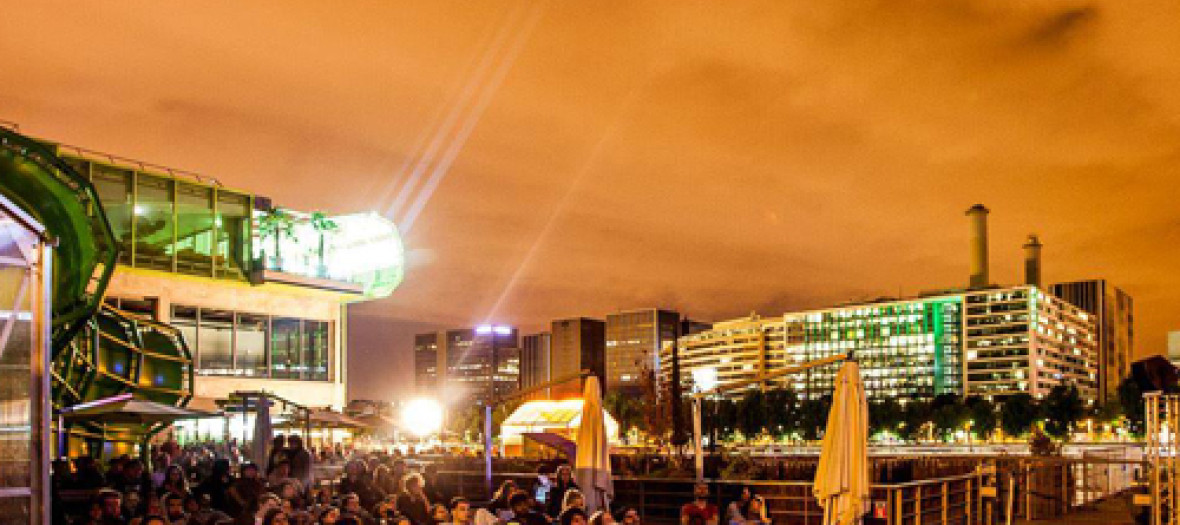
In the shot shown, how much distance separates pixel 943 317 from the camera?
623 ft

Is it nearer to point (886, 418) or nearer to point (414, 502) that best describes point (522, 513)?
point (414, 502)

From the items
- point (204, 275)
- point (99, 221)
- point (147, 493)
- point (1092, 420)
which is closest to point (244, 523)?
point (147, 493)

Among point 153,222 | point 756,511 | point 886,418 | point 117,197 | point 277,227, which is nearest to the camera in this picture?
point 756,511

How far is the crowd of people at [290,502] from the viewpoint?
10977 mm

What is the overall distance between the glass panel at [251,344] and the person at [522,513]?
3263cm

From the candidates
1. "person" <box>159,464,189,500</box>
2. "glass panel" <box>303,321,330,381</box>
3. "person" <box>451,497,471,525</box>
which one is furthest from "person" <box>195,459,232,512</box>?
"glass panel" <box>303,321,330,381</box>

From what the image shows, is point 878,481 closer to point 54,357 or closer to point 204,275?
point 54,357

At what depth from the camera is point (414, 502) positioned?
13070 millimetres

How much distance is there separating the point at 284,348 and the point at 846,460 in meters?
35.3

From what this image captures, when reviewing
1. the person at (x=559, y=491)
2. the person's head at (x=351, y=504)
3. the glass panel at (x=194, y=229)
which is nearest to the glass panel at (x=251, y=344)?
the glass panel at (x=194, y=229)

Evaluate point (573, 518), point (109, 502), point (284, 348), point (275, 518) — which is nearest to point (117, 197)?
point (284, 348)

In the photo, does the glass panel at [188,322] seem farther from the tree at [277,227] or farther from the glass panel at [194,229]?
the tree at [277,227]

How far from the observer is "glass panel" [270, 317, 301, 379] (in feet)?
144

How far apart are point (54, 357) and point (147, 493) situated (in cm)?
441
